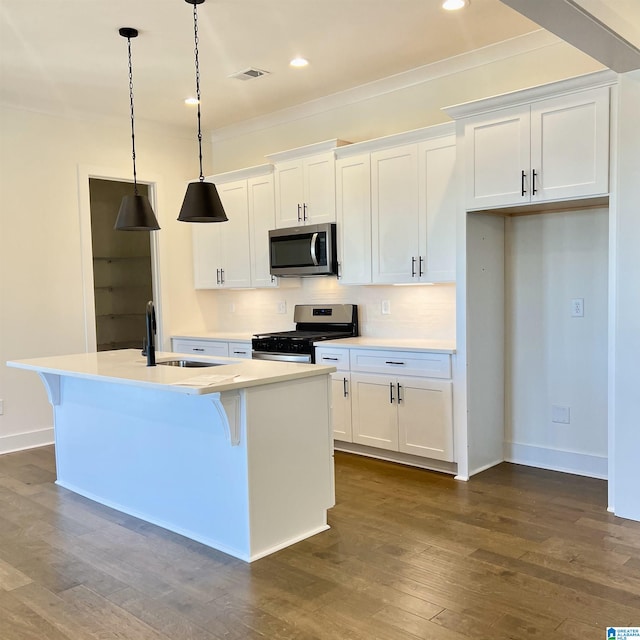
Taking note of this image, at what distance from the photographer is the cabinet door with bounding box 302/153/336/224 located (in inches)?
192

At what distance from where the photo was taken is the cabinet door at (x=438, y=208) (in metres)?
4.14

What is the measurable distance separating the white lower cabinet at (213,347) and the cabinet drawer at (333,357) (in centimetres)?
86

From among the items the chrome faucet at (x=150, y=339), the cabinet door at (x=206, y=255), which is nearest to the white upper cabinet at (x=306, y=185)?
the cabinet door at (x=206, y=255)

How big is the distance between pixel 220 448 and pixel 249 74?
296 centimetres

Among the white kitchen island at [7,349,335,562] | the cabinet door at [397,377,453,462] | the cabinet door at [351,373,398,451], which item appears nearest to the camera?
the white kitchen island at [7,349,335,562]

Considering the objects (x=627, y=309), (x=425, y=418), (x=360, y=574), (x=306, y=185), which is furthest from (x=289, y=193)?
(x=360, y=574)

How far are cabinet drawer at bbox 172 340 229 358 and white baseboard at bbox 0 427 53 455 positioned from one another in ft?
4.59

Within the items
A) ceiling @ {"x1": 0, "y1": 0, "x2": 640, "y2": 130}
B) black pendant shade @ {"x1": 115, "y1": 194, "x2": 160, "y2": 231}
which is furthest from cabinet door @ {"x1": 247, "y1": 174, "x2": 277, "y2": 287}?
black pendant shade @ {"x1": 115, "y1": 194, "x2": 160, "y2": 231}

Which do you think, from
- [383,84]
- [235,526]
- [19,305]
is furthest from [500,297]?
[19,305]

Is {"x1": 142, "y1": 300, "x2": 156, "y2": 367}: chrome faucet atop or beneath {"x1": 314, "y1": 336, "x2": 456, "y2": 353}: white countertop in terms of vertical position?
atop

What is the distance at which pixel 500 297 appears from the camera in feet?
13.9

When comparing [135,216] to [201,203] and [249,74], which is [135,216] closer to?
[201,203]

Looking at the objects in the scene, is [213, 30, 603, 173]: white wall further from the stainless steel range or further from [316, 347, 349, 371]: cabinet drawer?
[316, 347, 349, 371]: cabinet drawer

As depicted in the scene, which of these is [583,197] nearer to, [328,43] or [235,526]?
[328,43]
